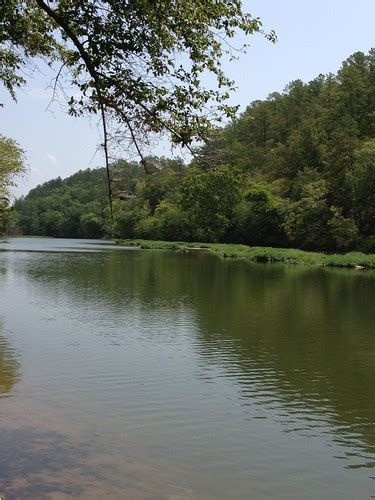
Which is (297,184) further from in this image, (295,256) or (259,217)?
(295,256)

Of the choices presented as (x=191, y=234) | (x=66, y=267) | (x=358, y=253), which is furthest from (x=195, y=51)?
(x=191, y=234)

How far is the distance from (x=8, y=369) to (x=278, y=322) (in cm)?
1068

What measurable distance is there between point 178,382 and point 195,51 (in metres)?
7.60

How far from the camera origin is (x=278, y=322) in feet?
67.6

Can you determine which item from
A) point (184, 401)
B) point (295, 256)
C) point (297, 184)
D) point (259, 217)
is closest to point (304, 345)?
point (184, 401)

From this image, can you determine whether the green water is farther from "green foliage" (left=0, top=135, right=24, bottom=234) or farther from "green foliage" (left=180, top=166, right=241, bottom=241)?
"green foliage" (left=180, top=166, right=241, bottom=241)

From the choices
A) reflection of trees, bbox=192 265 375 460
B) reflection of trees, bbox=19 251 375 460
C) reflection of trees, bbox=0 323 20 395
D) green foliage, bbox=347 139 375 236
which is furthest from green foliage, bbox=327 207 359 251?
reflection of trees, bbox=0 323 20 395

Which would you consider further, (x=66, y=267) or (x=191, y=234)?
(x=191, y=234)

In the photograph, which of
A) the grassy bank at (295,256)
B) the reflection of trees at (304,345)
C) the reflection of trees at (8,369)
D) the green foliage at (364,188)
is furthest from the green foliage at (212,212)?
the reflection of trees at (8,369)

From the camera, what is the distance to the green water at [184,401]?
301 inches

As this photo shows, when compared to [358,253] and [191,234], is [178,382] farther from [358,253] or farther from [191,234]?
[191,234]

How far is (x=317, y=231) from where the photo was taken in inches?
2446

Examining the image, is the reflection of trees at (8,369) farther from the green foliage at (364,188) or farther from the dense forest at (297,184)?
the green foliage at (364,188)

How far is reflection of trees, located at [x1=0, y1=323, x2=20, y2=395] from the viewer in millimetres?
11602
